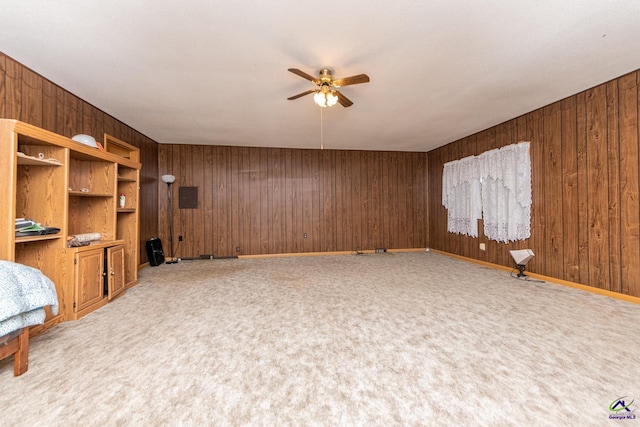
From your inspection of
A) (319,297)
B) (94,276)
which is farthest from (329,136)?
(94,276)

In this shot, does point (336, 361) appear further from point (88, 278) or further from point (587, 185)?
point (587, 185)

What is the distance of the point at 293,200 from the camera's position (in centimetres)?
591

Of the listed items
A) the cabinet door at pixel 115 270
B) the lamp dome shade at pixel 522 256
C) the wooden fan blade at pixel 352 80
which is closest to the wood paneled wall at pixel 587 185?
the lamp dome shade at pixel 522 256

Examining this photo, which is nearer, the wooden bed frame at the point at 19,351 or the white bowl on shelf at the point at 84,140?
the wooden bed frame at the point at 19,351

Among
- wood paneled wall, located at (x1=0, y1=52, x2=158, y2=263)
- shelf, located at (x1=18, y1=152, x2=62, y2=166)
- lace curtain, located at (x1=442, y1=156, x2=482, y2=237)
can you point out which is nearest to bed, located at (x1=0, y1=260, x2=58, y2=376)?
shelf, located at (x1=18, y1=152, x2=62, y2=166)

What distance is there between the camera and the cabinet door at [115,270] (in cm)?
282

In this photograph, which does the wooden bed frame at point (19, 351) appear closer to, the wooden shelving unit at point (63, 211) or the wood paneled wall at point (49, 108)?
the wooden shelving unit at point (63, 211)

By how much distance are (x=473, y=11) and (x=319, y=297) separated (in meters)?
2.93

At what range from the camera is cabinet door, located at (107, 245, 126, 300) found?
2.82 meters

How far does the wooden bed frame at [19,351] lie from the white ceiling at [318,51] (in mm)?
2216

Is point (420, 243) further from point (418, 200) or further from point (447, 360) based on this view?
point (447, 360)

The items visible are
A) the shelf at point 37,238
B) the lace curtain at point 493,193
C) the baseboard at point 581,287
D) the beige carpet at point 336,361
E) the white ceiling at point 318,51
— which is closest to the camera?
the beige carpet at point 336,361

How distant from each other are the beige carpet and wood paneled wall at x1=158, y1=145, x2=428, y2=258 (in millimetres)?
2593

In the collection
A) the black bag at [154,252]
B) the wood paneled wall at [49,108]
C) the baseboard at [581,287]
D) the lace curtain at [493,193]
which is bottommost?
the baseboard at [581,287]
